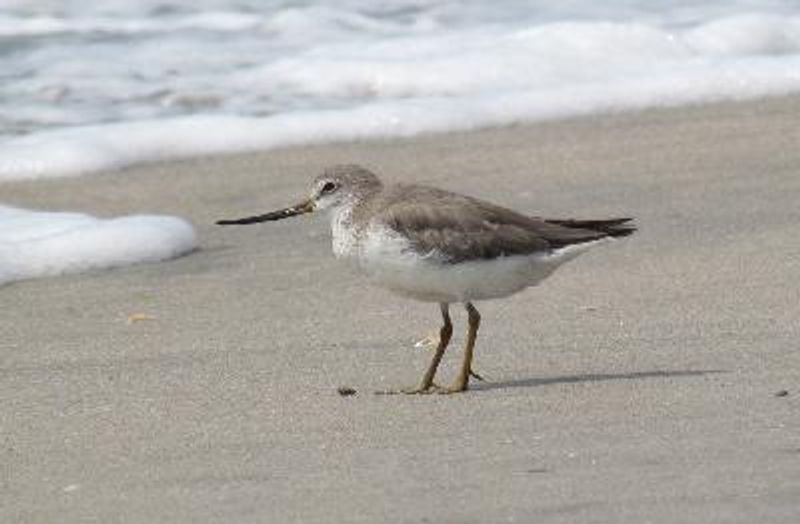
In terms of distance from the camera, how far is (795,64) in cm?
1069

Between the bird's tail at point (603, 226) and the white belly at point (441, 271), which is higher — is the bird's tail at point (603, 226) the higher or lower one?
the higher one

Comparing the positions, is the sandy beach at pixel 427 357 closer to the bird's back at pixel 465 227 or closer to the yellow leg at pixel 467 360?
the yellow leg at pixel 467 360

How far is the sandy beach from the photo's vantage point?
4750 mm

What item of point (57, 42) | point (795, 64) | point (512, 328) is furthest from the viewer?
point (57, 42)

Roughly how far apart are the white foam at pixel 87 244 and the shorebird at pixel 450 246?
1.94 m

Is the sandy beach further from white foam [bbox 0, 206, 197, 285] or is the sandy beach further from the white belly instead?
the white belly

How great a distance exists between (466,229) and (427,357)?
21.6 inches

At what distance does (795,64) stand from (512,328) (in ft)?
14.2

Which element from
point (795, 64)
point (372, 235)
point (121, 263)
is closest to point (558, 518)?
point (372, 235)

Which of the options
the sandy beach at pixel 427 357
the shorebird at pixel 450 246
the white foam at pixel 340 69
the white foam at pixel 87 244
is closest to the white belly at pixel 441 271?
the shorebird at pixel 450 246

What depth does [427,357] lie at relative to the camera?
6.54 m

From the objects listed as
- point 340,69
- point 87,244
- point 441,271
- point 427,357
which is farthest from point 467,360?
point 340,69

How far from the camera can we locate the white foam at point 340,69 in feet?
33.5

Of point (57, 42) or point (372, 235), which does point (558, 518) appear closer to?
point (372, 235)
